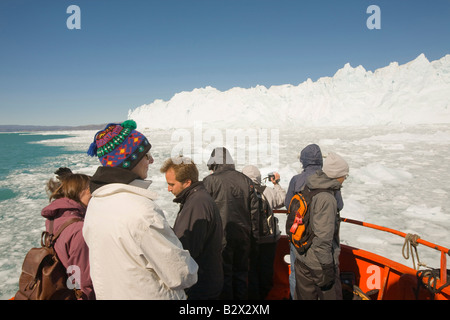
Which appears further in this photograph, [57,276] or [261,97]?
[261,97]

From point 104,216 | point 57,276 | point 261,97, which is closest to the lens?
point 104,216

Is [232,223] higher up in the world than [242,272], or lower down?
higher up

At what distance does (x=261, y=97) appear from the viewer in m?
77.9

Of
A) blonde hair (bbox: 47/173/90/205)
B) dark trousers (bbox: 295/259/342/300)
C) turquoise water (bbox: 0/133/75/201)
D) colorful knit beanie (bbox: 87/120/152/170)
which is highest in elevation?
colorful knit beanie (bbox: 87/120/152/170)

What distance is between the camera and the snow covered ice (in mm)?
5566

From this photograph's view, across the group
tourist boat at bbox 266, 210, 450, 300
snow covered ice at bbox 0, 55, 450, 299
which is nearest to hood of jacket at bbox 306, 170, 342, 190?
tourist boat at bbox 266, 210, 450, 300

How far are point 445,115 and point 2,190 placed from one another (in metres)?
65.9

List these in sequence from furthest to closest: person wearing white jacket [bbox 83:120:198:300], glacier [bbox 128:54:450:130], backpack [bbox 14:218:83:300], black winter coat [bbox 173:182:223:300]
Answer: glacier [bbox 128:54:450:130]
black winter coat [bbox 173:182:223:300]
backpack [bbox 14:218:83:300]
person wearing white jacket [bbox 83:120:198:300]

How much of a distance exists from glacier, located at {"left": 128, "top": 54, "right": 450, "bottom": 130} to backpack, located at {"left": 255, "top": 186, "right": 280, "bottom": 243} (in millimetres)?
63644

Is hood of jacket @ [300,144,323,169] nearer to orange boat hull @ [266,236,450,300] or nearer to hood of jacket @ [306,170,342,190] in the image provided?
hood of jacket @ [306,170,342,190]

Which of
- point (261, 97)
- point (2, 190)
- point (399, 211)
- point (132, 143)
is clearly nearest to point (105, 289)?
point (132, 143)

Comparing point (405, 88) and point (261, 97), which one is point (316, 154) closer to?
point (405, 88)
